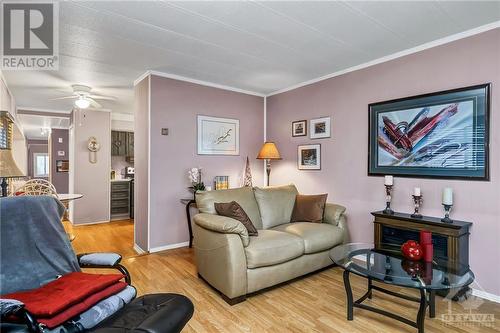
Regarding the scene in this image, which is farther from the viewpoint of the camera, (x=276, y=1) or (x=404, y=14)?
(x=404, y=14)

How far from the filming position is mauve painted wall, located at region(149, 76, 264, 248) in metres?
3.75

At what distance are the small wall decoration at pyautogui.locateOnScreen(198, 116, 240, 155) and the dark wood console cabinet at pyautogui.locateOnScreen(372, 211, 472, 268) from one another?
243 cm

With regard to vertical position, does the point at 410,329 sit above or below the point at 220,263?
below

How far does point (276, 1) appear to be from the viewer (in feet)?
6.97

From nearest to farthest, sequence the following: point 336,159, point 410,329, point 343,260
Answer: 1. point 410,329
2. point 343,260
3. point 336,159

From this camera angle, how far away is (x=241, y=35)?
106 inches

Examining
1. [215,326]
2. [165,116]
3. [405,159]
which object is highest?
[165,116]

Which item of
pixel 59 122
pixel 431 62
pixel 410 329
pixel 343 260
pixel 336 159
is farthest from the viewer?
pixel 59 122

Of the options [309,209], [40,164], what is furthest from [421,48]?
[40,164]

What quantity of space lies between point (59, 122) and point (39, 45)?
518cm

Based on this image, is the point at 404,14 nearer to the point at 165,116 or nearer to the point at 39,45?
the point at 165,116

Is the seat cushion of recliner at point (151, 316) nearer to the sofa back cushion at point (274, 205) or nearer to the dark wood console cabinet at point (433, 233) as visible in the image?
the sofa back cushion at point (274, 205)

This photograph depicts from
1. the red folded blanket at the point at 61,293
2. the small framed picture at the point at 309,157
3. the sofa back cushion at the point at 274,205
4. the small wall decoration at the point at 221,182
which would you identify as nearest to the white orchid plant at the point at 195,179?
the small wall decoration at the point at 221,182

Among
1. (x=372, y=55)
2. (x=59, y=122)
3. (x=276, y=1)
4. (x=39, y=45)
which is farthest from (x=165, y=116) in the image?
(x=59, y=122)
